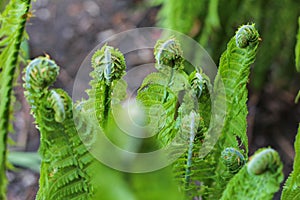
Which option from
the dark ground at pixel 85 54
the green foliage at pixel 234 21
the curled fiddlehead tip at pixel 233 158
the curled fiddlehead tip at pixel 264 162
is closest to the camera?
the curled fiddlehead tip at pixel 264 162

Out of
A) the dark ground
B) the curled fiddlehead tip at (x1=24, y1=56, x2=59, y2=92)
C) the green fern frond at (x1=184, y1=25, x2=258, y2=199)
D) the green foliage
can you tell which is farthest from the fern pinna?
the dark ground

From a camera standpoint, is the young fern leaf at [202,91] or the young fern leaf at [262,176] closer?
the young fern leaf at [262,176]

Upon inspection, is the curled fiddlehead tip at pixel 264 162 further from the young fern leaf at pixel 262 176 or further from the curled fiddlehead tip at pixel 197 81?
the curled fiddlehead tip at pixel 197 81

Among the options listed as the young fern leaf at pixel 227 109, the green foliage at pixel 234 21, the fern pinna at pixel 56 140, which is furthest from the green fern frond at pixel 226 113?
the green foliage at pixel 234 21

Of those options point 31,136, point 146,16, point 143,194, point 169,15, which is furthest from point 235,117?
point 146,16

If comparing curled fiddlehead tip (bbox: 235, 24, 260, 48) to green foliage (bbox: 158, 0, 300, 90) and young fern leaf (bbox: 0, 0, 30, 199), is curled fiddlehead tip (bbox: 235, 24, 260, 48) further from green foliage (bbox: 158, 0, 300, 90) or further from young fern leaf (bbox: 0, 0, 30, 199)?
green foliage (bbox: 158, 0, 300, 90)

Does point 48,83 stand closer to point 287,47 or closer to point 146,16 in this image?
point 287,47

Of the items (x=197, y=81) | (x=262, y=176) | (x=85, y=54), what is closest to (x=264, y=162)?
(x=262, y=176)
